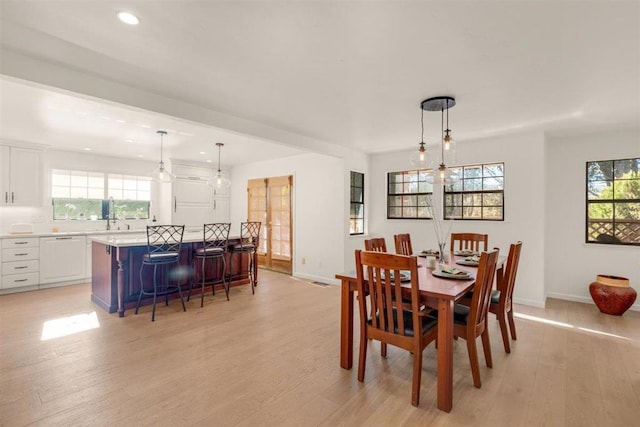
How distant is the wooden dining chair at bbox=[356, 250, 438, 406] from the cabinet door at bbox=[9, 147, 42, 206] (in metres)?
5.93

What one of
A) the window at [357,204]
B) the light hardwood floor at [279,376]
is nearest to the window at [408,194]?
the window at [357,204]

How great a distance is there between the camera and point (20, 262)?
4852 millimetres

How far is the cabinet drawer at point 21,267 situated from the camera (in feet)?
15.5

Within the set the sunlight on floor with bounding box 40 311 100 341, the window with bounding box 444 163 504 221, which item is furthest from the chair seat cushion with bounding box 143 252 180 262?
the window with bounding box 444 163 504 221

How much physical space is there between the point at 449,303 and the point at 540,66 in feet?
6.53

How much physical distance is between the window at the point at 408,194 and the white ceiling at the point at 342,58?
1637mm

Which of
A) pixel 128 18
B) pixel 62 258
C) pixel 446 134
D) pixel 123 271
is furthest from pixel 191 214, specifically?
pixel 446 134

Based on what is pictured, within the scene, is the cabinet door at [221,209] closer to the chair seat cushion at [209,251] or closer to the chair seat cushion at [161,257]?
the chair seat cushion at [209,251]

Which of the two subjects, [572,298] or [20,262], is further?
[20,262]

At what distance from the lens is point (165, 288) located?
4.28 m

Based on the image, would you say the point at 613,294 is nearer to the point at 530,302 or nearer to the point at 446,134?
the point at 530,302

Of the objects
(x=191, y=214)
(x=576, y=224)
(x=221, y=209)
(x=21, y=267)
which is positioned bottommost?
(x=21, y=267)

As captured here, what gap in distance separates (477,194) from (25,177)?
7.44 metres

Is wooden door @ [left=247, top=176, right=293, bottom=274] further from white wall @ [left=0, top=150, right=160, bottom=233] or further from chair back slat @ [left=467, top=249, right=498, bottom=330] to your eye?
chair back slat @ [left=467, top=249, right=498, bottom=330]
